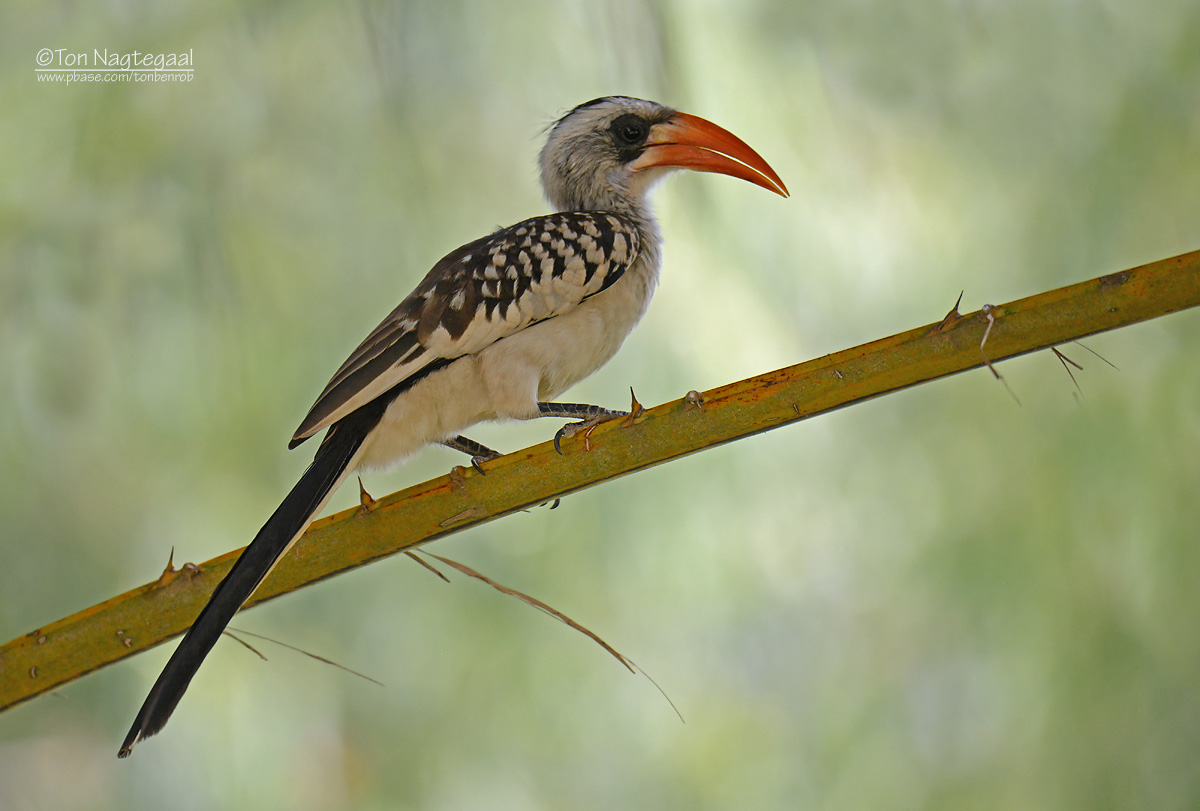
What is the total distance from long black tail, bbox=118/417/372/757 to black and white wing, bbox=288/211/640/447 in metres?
0.14

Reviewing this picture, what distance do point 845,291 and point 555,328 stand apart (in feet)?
2.22

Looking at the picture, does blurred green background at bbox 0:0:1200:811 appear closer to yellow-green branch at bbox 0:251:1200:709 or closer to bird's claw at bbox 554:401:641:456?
bird's claw at bbox 554:401:641:456

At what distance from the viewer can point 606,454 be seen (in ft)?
3.58

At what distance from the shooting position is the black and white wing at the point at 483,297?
1337 mm

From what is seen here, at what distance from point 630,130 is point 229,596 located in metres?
1.13

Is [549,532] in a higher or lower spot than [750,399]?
higher

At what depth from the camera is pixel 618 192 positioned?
1814mm

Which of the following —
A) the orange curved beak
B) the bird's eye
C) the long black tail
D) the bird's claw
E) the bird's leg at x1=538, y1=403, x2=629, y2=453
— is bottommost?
the long black tail

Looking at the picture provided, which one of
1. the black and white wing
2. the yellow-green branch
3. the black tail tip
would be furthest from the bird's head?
the black tail tip

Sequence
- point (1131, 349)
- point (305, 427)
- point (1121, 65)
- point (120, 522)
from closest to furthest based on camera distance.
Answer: point (305, 427)
point (1131, 349)
point (1121, 65)
point (120, 522)

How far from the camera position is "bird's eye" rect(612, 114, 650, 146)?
1819mm

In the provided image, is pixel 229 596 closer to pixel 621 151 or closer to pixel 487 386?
pixel 487 386

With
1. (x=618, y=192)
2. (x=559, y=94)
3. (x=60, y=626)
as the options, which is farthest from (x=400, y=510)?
(x=559, y=94)

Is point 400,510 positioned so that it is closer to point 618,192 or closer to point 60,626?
point 60,626
